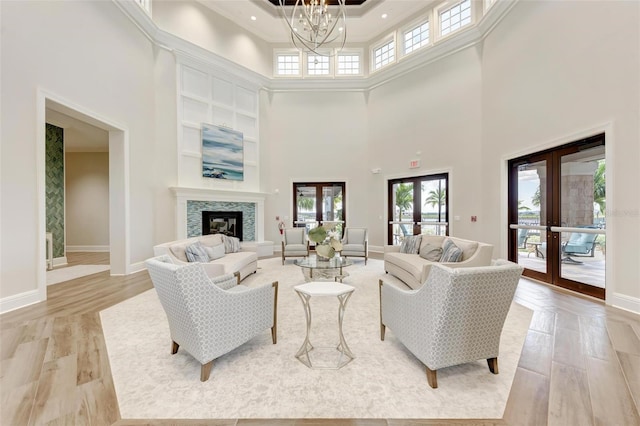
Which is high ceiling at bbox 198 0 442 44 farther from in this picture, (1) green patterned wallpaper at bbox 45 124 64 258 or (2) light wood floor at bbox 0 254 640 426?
(2) light wood floor at bbox 0 254 640 426

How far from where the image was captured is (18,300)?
3.49m

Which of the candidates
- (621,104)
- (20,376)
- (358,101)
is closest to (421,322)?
(20,376)

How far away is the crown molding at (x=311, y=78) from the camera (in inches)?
223

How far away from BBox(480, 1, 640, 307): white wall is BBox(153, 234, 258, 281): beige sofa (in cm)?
532

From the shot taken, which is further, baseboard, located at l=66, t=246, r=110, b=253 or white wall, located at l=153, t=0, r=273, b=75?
baseboard, located at l=66, t=246, r=110, b=253

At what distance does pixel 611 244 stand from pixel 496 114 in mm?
3436

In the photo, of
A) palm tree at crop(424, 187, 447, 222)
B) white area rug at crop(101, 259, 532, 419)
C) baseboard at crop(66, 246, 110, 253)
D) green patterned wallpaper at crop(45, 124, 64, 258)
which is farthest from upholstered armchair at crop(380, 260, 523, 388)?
baseboard at crop(66, 246, 110, 253)

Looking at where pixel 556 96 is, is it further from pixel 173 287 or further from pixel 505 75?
pixel 173 287

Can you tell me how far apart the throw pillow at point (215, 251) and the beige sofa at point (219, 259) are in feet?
0.22

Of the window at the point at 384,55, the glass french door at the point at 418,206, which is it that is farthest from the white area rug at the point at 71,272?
the window at the point at 384,55

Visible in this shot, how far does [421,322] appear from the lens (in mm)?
2012

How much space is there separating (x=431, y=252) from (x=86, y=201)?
1077 centimetres

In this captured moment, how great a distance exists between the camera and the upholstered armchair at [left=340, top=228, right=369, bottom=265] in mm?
6477

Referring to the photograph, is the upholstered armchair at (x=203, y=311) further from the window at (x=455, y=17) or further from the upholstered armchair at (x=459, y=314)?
the window at (x=455, y=17)
